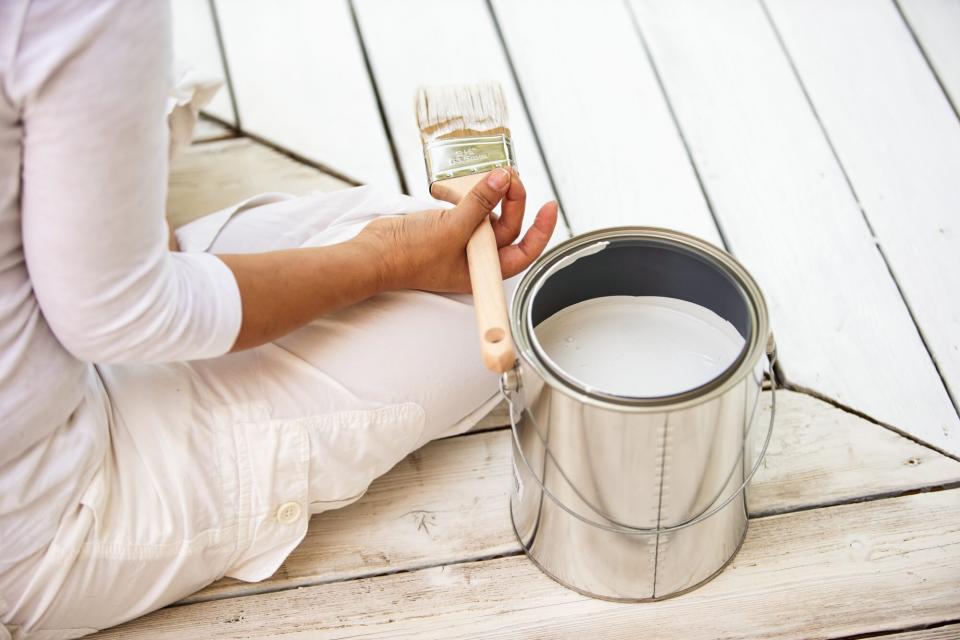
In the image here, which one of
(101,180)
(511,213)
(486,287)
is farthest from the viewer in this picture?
(511,213)

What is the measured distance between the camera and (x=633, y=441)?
2.46 feet

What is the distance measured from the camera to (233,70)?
1.41 metres

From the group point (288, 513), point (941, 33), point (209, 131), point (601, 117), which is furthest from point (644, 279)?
point (941, 33)

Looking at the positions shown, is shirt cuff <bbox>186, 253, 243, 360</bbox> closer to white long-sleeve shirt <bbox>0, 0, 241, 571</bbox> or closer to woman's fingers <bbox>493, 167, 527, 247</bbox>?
white long-sleeve shirt <bbox>0, 0, 241, 571</bbox>

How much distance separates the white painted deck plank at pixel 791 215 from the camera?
3.51 feet

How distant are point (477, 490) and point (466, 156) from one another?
35cm

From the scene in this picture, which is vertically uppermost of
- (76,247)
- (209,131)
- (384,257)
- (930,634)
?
(76,247)

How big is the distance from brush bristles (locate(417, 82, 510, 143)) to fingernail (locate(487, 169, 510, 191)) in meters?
0.09

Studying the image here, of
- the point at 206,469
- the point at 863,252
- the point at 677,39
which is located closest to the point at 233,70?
the point at 677,39

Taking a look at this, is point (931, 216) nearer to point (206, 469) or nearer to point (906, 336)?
point (906, 336)

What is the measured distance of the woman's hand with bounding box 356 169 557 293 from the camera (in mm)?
869

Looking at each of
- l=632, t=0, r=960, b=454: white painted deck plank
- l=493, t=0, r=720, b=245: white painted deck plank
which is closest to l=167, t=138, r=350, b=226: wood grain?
l=493, t=0, r=720, b=245: white painted deck plank

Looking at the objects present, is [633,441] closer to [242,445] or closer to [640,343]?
[640,343]

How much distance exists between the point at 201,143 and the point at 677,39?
0.72 m
